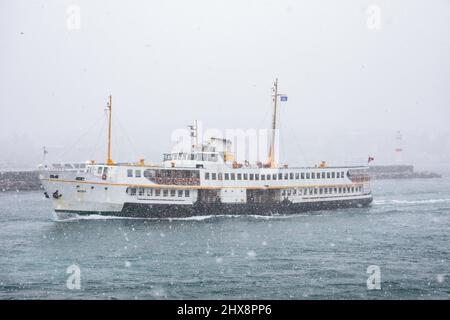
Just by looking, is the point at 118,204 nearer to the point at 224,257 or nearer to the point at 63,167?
the point at 63,167

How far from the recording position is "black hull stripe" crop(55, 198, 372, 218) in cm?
4312

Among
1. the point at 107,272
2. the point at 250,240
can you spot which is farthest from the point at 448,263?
the point at 107,272

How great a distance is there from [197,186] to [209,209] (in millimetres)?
2894

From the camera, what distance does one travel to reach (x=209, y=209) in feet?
152

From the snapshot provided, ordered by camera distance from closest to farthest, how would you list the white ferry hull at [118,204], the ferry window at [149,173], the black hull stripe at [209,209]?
the white ferry hull at [118,204] → the black hull stripe at [209,209] → the ferry window at [149,173]

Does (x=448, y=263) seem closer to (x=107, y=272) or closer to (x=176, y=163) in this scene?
(x=107, y=272)

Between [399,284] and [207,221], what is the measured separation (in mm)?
22705

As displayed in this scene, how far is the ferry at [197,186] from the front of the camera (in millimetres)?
41750

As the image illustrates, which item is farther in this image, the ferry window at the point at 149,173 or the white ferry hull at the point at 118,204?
the ferry window at the point at 149,173

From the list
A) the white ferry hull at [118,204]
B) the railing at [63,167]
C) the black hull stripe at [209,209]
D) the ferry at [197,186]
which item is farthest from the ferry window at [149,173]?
the railing at [63,167]

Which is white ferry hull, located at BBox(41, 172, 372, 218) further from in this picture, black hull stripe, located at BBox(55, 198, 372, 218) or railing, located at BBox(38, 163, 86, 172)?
railing, located at BBox(38, 163, 86, 172)

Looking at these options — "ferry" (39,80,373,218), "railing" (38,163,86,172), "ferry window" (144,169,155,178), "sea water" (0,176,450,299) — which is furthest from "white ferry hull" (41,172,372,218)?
"ferry window" (144,169,155,178)

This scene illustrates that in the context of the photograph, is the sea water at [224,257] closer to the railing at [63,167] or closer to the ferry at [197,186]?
the ferry at [197,186]

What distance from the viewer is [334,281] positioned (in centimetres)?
2459
